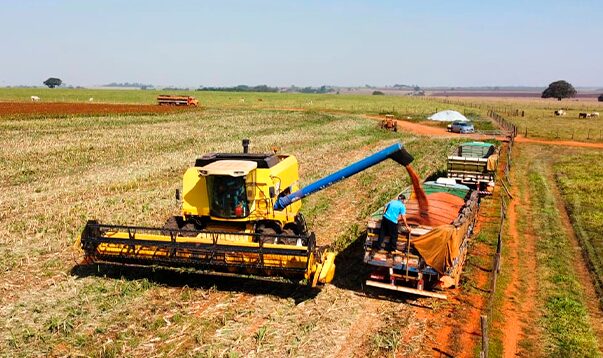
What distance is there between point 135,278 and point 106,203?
7.93 meters

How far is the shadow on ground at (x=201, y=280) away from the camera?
38.8ft

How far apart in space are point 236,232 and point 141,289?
9.09 ft

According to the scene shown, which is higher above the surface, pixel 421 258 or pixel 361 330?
pixel 421 258

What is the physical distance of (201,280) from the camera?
40.7ft

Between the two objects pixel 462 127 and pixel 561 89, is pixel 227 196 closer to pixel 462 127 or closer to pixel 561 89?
pixel 462 127

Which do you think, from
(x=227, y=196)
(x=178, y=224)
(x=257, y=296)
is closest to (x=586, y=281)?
(x=257, y=296)

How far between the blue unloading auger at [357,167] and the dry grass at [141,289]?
7.73 feet

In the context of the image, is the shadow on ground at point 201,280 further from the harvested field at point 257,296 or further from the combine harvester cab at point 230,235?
the combine harvester cab at point 230,235

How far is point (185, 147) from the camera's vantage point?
1378 inches

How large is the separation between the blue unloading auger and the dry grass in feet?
7.73

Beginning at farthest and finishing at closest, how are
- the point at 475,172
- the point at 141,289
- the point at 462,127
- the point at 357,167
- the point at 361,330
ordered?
the point at 462,127
the point at 475,172
the point at 357,167
the point at 141,289
the point at 361,330

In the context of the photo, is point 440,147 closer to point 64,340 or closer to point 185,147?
point 185,147

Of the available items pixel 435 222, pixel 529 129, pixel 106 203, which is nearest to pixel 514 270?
pixel 435 222

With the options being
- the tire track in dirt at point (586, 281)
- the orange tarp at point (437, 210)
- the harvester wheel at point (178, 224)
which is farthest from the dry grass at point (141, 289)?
the tire track in dirt at point (586, 281)
